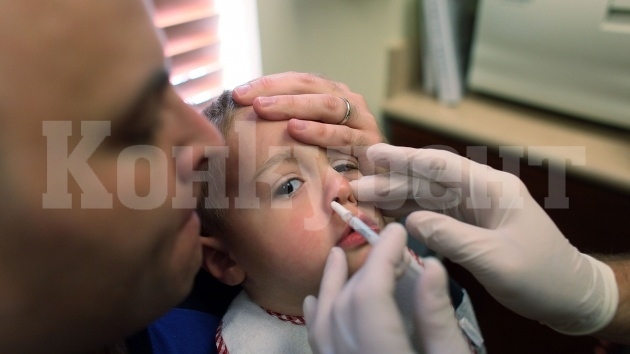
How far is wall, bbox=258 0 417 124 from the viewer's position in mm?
1367

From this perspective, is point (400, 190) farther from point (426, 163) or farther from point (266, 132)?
point (266, 132)

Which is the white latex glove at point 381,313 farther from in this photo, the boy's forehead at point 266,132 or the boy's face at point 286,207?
the boy's forehead at point 266,132

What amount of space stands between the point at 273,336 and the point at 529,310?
485 millimetres

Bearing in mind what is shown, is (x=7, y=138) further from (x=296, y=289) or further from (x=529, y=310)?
(x=529, y=310)

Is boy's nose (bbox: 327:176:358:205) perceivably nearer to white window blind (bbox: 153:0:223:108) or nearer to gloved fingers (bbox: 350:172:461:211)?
gloved fingers (bbox: 350:172:461:211)

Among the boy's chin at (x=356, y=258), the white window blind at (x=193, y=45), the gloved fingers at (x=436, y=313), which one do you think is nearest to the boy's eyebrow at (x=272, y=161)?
the boy's chin at (x=356, y=258)

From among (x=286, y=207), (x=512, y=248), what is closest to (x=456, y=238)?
(x=512, y=248)

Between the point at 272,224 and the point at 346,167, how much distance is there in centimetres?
20

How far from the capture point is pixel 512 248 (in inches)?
28.8

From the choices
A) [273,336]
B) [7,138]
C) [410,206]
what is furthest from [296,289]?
[7,138]

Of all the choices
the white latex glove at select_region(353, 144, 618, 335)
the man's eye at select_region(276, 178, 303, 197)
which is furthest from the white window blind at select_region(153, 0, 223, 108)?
the white latex glove at select_region(353, 144, 618, 335)

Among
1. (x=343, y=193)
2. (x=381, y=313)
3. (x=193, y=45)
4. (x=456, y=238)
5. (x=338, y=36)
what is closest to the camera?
(x=381, y=313)

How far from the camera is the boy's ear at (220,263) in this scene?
0.93m

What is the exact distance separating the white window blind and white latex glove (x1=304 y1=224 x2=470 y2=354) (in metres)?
0.75
